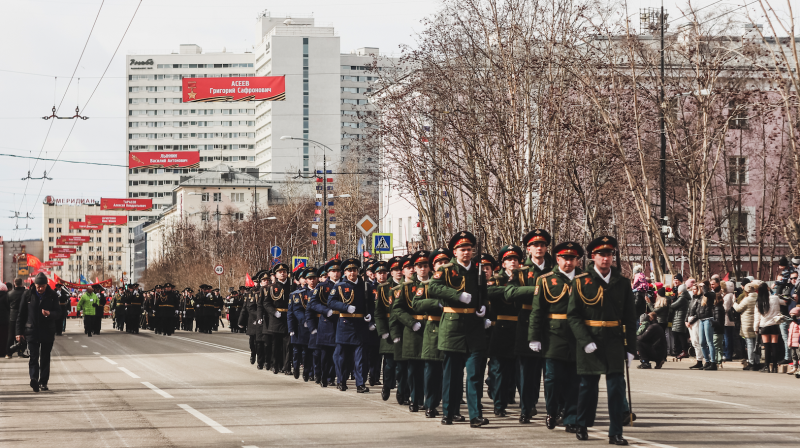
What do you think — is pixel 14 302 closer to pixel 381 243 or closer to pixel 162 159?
pixel 381 243

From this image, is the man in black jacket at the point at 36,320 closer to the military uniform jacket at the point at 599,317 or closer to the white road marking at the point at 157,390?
the white road marking at the point at 157,390

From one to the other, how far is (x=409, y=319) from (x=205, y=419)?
265 centimetres

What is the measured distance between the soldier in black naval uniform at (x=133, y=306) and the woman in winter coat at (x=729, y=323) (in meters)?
26.6

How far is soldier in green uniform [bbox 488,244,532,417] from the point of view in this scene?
1300 centimetres

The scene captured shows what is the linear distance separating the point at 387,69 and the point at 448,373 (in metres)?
25.8

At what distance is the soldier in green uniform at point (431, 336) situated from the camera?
1255cm

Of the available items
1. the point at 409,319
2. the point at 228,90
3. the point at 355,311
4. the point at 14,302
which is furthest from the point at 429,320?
the point at 228,90

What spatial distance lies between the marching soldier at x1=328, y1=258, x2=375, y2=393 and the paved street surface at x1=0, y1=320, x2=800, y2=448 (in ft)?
1.58

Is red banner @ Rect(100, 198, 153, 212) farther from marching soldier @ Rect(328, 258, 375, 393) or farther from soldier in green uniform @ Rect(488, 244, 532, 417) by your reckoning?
soldier in green uniform @ Rect(488, 244, 532, 417)

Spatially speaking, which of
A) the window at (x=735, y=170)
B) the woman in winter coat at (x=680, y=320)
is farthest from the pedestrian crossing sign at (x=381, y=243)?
the window at (x=735, y=170)

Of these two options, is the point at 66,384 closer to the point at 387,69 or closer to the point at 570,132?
the point at 570,132

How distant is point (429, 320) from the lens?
41.7 ft

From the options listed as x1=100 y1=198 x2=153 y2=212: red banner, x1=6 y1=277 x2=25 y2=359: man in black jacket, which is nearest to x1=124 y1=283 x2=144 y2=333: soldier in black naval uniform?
x1=6 y1=277 x2=25 y2=359: man in black jacket

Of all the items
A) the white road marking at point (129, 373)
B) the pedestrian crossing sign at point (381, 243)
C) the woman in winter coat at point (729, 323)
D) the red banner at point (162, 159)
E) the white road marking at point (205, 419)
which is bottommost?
the white road marking at point (129, 373)
